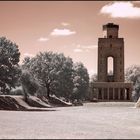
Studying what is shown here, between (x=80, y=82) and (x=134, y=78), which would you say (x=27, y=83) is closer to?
(x=80, y=82)

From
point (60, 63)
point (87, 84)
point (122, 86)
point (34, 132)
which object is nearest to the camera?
point (34, 132)

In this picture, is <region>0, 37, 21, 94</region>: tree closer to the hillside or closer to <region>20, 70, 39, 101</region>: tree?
Result: the hillside

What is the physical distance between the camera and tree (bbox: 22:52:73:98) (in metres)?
97.8

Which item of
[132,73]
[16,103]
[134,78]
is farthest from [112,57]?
[16,103]

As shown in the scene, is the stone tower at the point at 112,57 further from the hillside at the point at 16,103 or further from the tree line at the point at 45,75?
the hillside at the point at 16,103

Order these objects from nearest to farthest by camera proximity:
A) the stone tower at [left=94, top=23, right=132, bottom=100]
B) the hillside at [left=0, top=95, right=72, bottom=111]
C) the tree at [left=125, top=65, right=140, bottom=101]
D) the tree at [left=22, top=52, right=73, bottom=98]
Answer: the hillside at [left=0, top=95, right=72, bottom=111], the stone tower at [left=94, top=23, right=132, bottom=100], the tree at [left=22, top=52, right=73, bottom=98], the tree at [left=125, top=65, right=140, bottom=101]

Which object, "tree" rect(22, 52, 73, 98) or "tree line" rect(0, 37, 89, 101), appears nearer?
"tree line" rect(0, 37, 89, 101)

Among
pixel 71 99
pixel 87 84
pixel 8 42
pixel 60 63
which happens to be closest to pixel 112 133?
pixel 8 42

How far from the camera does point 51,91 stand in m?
102

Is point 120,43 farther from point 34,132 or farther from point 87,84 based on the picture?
point 34,132

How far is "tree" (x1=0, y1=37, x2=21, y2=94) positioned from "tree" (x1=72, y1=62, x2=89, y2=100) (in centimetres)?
4549

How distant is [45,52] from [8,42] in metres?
32.8

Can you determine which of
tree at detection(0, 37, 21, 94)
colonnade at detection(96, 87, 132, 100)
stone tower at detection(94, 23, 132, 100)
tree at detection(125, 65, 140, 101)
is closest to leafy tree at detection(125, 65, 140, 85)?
tree at detection(125, 65, 140, 101)

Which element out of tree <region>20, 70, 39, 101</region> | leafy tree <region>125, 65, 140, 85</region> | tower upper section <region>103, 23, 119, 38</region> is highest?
tower upper section <region>103, 23, 119, 38</region>
